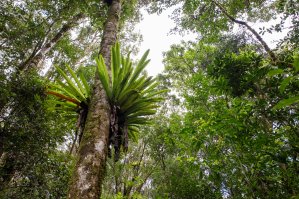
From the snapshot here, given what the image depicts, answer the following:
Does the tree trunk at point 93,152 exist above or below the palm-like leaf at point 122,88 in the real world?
below

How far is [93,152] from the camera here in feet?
2.95

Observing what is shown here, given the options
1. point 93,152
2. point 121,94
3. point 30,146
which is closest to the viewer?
point 93,152

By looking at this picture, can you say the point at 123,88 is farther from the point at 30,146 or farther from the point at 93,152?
the point at 30,146

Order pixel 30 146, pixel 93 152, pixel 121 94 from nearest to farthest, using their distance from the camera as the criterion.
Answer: pixel 93 152 → pixel 121 94 → pixel 30 146

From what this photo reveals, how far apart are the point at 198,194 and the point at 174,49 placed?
19.4ft

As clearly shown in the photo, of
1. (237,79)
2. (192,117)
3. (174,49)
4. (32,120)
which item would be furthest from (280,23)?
(32,120)

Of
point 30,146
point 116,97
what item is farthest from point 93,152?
point 30,146

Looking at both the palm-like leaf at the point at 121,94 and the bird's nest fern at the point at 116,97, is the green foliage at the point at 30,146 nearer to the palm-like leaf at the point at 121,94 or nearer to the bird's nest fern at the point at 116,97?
the bird's nest fern at the point at 116,97

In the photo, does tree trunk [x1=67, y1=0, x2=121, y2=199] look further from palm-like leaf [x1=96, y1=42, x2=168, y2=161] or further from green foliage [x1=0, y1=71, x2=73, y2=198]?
green foliage [x1=0, y1=71, x2=73, y2=198]

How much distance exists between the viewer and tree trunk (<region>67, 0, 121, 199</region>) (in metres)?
0.74

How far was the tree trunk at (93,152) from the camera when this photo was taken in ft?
2.44

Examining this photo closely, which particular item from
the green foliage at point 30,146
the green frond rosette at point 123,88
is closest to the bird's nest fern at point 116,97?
the green frond rosette at point 123,88

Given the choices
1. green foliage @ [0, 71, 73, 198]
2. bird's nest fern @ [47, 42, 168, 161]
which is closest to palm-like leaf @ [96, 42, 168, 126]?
bird's nest fern @ [47, 42, 168, 161]

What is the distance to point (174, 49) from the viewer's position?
6.60 m
